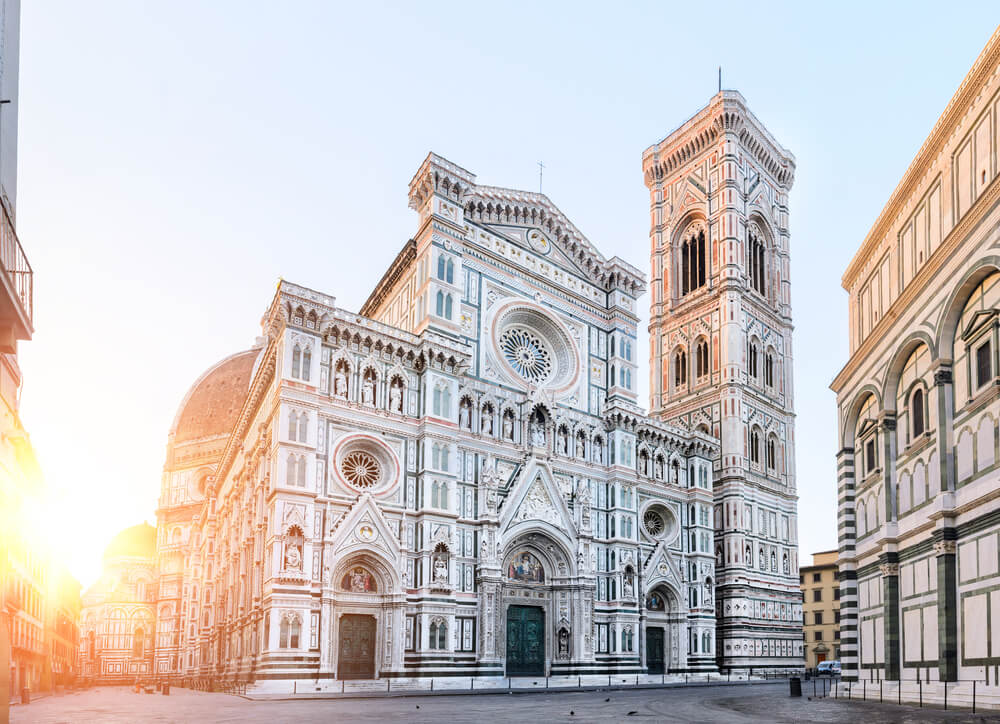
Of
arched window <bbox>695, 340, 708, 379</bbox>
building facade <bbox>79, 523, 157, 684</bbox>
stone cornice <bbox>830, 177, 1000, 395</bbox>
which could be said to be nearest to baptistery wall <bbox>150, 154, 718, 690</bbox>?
arched window <bbox>695, 340, 708, 379</bbox>

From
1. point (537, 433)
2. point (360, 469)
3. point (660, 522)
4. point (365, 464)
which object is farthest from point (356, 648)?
point (660, 522)

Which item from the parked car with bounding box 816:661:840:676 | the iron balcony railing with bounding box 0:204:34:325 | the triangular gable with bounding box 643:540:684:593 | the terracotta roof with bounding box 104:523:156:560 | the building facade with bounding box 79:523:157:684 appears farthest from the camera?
the terracotta roof with bounding box 104:523:156:560

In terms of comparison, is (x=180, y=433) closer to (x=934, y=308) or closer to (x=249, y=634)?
(x=249, y=634)

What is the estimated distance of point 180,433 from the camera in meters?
93.2

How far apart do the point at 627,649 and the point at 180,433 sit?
2280 inches

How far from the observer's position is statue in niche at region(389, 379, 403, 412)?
4547 cm

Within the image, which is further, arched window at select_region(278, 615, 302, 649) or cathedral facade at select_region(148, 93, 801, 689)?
cathedral facade at select_region(148, 93, 801, 689)

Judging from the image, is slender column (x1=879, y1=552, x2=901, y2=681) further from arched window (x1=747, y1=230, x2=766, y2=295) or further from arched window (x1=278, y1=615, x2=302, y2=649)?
arched window (x1=747, y1=230, x2=766, y2=295)

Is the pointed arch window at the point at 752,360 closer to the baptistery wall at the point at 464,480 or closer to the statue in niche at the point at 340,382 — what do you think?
the baptistery wall at the point at 464,480

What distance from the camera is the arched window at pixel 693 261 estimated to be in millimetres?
71938

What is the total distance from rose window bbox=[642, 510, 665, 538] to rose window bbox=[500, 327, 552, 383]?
11185mm

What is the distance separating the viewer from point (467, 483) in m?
47.2

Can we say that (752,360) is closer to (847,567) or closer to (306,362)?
(847,567)

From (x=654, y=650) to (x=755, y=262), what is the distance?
107ft
